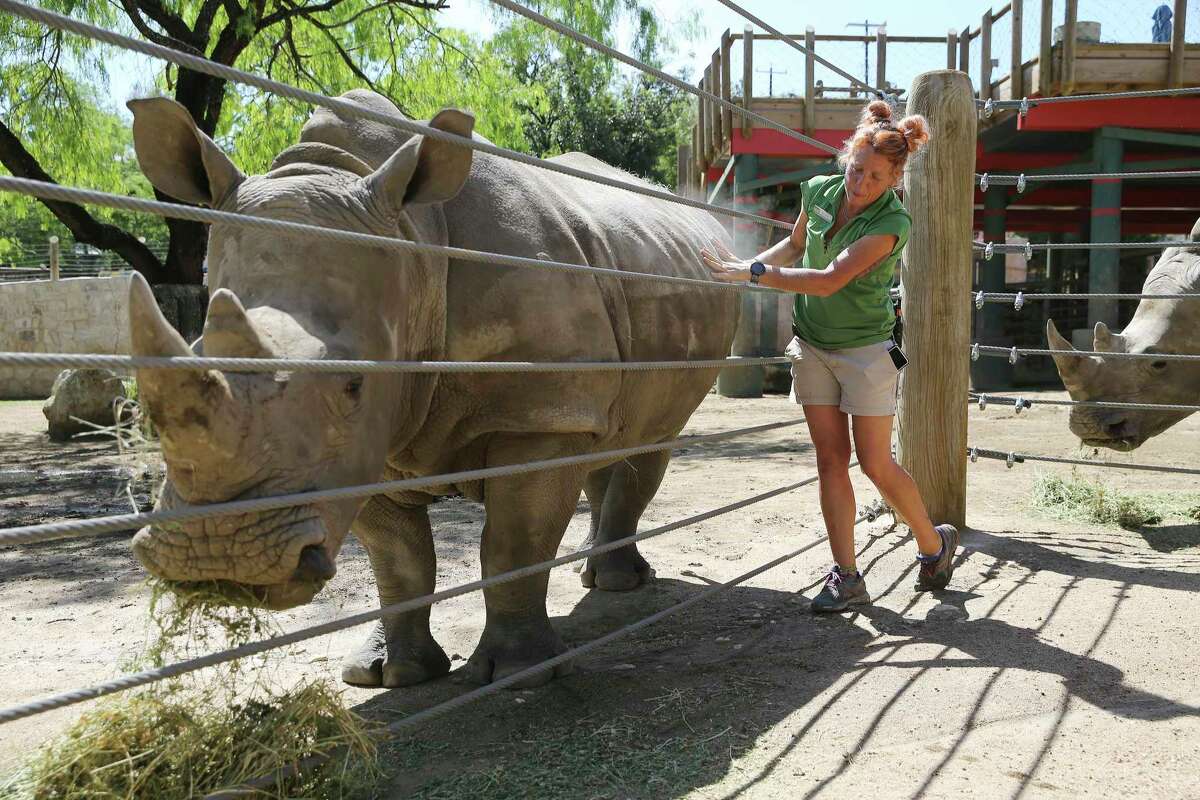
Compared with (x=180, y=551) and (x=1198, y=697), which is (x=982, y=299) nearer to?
(x=1198, y=697)

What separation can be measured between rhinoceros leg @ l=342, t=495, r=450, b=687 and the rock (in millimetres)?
8399

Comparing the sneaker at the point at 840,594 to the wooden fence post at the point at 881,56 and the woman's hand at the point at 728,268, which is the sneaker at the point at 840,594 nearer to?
the woman's hand at the point at 728,268

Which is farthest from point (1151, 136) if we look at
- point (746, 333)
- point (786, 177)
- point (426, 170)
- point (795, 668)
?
point (426, 170)

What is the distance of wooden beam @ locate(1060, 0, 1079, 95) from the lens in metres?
11.8

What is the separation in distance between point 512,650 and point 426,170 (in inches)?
62.9

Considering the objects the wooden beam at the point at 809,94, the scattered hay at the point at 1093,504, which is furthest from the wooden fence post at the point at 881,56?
the scattered hay at the point at 1093,504

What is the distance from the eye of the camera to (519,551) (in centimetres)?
356

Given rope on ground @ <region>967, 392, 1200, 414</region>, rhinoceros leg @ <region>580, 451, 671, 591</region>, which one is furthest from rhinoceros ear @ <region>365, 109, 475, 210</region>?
rope on ground @ <region>967, 392, 1200, 414</region>

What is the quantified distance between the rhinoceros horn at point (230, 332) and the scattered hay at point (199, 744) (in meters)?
0.55

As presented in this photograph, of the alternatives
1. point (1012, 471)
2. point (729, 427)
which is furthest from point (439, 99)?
point (1012, 471)

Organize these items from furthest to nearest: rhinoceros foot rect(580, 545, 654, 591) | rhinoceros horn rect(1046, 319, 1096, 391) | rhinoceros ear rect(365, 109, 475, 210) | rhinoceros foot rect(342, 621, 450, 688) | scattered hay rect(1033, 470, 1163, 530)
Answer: scattered hay rect(1033, 470, 1163, 530)
rhinoceros horn rect(1046, 319, 1096, 391)
rhinoceros foot rect(580, 545, 654, 591)
rhinoceros foot rect(342, 621, 450, 688)
rhinoceros ear rect(365, 109, 475, 210)

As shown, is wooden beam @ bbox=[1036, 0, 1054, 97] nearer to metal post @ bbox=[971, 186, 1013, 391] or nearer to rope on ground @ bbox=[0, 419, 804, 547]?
metal post @ bbox=[971, 186, 1013, 391]

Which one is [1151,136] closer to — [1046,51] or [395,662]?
[1046,51]

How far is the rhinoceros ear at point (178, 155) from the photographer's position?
282cm
